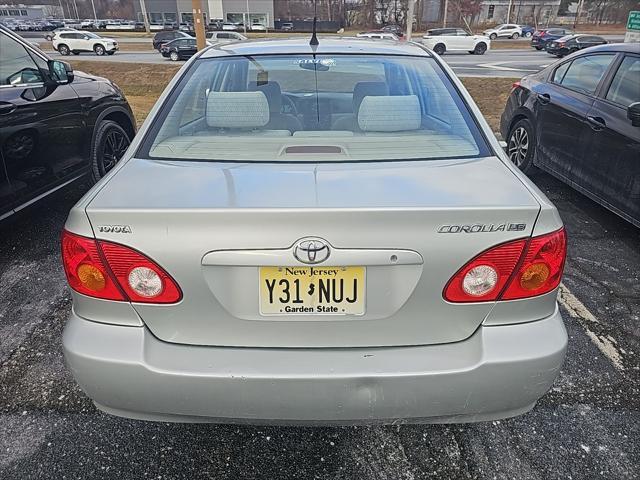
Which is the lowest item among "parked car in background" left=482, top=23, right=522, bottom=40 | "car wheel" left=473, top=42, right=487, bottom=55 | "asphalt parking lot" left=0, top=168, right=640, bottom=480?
"parked car in background" left=482, top=23, right=522, bottom=40

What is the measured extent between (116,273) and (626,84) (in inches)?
172

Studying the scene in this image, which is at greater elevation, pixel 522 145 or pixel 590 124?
pixel 590 124

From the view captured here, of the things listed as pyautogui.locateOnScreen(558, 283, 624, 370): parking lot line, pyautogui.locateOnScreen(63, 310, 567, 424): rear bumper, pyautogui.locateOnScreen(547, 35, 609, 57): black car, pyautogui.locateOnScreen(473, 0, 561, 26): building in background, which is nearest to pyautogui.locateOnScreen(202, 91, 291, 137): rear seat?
pyautogui.locateOnScreen(63, 310, 567, 424): rear bumper

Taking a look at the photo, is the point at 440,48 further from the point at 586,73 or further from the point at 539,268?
the point at 539,268

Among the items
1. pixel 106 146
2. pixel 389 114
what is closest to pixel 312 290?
pixel 389 114

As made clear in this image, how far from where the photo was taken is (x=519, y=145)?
18.6ft

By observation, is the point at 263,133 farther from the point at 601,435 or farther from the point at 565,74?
the point at 565,74

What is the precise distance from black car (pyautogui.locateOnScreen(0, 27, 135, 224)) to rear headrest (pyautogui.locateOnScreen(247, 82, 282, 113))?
1.95 m

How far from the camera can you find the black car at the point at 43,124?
11.3 feet

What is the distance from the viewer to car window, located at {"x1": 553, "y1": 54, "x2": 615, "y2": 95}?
446 centimetres

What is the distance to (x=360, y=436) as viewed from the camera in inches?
84.5

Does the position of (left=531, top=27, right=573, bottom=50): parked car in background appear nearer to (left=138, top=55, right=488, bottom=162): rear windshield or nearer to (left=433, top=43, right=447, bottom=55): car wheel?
(left=433, top=43, right=447, bottom=55): car wheel

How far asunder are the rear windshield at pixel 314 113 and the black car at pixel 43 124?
67.6 inches

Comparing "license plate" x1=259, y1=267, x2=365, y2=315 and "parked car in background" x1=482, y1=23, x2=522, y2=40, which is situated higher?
"license plate" x1=259, y1=267, x2=365, y2=315
